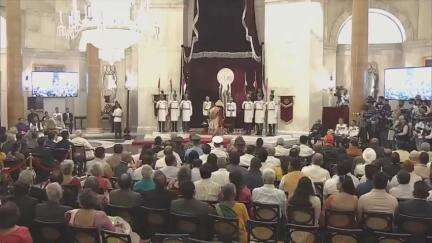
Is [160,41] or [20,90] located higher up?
[160,41]

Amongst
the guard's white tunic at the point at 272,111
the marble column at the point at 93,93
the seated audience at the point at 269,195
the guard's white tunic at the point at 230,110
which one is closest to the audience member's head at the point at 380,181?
the seated audience at the point at 269,195

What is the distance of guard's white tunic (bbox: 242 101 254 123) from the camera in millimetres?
21062

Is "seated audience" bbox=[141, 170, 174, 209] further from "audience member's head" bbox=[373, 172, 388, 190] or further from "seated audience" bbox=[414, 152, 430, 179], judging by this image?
"seated audience" bbox=[414, 152, 430, 179]

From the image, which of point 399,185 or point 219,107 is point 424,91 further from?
point 399,185

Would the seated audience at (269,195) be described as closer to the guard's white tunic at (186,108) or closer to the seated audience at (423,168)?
the seated audience at (423,168)

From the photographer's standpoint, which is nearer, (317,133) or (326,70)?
(317,133)

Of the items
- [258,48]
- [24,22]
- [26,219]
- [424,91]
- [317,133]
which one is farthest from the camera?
[24,22]

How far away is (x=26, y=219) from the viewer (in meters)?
5.75

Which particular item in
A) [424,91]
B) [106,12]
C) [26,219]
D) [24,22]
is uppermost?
[24,22]

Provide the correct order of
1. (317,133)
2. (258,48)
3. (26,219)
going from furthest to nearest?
(258,48) < (317,133) < (26,219)

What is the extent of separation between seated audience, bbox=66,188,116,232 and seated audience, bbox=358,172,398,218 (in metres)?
2.80

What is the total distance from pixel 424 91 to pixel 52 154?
14.5 meters

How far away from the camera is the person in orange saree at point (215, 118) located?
20.9m

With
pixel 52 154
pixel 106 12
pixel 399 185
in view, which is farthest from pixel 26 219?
pixel 106 12
